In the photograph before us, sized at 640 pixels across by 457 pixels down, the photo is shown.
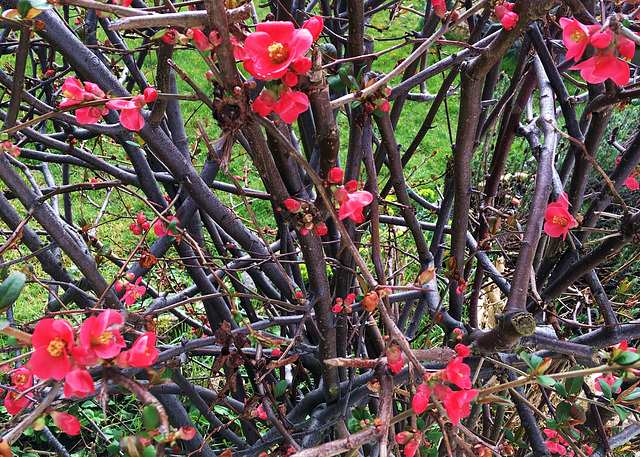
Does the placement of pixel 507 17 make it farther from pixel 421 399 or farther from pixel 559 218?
pixel 421 399

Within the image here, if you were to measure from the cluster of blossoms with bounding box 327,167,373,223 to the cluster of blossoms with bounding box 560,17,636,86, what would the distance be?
32 cm

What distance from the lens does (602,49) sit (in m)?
0.62

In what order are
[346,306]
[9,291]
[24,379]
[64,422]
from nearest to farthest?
1. [9,291]
2. [64,422]
3. [24,379]
4. [346,306]

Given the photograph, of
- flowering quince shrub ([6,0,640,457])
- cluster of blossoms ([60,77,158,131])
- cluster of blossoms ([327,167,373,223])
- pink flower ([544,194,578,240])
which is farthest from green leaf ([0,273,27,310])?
pink flower ([544,194,578,240])

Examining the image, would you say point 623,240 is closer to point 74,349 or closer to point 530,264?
point 530,264

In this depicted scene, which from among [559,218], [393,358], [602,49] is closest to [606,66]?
[602,49]

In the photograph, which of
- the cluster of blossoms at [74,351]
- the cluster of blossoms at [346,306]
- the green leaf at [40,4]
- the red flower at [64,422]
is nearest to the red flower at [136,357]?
the cluster of blossoms at [74,351]

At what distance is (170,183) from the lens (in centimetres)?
132

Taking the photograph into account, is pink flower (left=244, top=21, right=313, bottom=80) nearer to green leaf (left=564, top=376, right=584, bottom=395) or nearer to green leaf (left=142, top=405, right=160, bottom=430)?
green leaf (left=142, top=405, right=160, bottom=430)

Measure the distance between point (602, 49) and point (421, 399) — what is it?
491 millimetres

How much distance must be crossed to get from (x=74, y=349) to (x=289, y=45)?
1.24ft

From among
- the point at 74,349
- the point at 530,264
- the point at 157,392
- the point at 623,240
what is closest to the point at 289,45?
the point at 74,349

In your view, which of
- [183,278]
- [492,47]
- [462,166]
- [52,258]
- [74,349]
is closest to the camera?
[74,349]

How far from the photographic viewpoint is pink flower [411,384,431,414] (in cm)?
63
